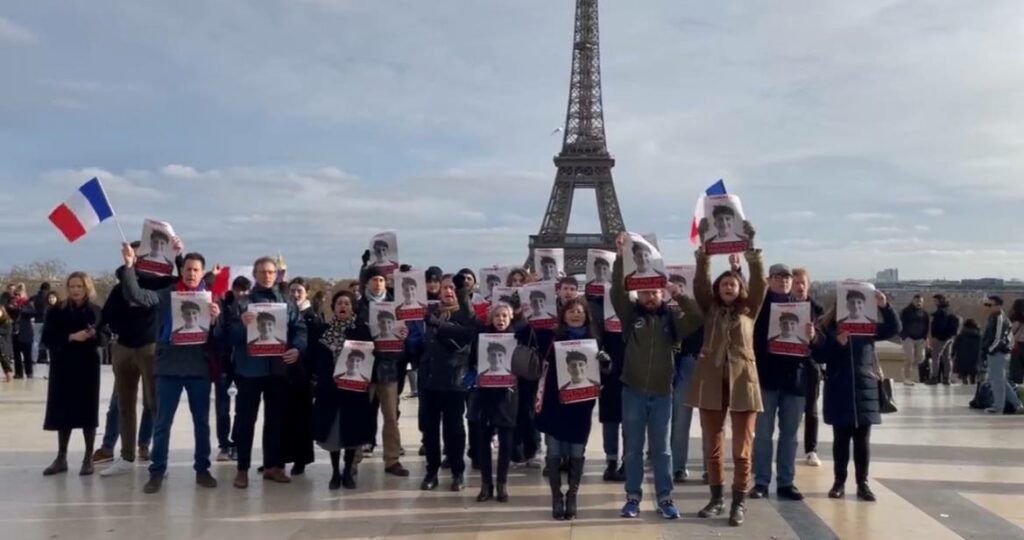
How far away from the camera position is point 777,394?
7480 millimetres

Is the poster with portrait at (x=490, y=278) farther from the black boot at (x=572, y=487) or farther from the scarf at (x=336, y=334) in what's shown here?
the black boot at (x=572, y=487)

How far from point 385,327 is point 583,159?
48.6m

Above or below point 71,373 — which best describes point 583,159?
above

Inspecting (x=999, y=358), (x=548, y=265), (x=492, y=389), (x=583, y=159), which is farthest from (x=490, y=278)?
(x=583, y=159)

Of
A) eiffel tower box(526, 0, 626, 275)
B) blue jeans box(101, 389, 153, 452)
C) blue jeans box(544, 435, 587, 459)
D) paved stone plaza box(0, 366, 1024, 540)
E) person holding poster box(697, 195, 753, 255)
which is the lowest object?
paved stone plaza box(0, 366, 1024, 540)

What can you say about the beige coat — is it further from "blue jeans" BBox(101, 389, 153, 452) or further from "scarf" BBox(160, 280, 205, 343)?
"blue jeans" BBox(101, 389, 153, 452)

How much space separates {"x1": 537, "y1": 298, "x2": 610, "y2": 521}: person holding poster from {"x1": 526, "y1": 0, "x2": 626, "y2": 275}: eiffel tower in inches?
1746

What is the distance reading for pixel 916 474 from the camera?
27.6 feet

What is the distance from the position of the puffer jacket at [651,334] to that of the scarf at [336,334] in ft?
8.01

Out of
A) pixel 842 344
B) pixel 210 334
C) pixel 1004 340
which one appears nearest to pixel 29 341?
pixel 210 334

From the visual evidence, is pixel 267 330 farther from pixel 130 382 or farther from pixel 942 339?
pixel 942 339

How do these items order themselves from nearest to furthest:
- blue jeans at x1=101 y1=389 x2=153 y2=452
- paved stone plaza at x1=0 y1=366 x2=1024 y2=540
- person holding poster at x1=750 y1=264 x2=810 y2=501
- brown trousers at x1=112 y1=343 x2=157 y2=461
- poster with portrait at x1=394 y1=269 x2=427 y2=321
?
paved stone plaza at x1=0 y1=366 x2=1024 y2=540
person holding poster at x1=750 y1=264 x2=810 y2=501
poster with portrait at x1=394 y1=269 x2=427 y2=321
brown trousers at x1=112 y1=343 x2=157 y2=461
blue jeans at x1=101 y1=389 x2=153 y2=452

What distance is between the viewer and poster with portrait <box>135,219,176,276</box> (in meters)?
7.87

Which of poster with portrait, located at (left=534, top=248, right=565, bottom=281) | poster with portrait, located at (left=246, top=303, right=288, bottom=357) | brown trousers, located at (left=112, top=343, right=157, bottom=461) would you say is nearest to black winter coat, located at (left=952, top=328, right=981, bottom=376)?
poster with portrait, located at (left=534, top=248, right=565, bottom=281)
